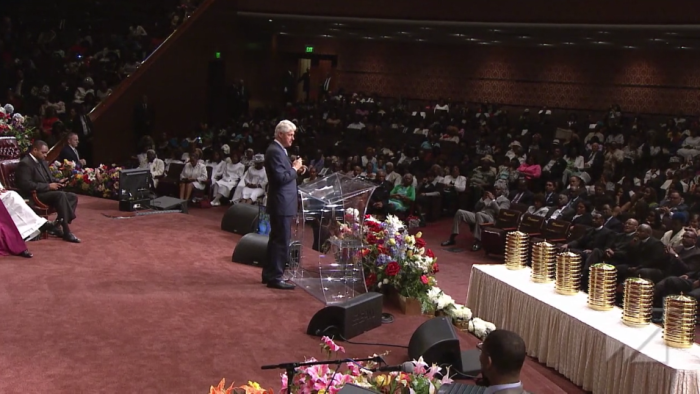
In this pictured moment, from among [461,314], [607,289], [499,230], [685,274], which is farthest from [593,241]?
[461,314]

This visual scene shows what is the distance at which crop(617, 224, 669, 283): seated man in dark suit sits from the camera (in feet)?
28.2

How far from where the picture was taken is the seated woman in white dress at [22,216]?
8.59 m

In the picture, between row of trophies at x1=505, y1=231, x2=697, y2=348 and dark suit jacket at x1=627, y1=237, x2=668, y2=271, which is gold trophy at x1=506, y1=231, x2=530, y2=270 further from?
dark suit jacket at x1=627, y1=237, x2=668, y2=271

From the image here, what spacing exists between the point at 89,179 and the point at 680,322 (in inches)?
376

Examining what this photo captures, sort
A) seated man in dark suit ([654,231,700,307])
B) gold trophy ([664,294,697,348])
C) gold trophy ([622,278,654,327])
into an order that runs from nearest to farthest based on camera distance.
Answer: gold trophy ([664,294,697,348])
gold trophy ([622,278,654,327])
seated man in dark suit ([654,231,700,307])

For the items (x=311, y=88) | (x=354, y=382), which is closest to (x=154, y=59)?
(x=311, y=88)

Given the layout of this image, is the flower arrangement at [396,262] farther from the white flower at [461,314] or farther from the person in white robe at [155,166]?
the person in white robe at [155,166]

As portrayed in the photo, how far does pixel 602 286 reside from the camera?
245 inches

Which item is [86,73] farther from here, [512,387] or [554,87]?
[512,387]

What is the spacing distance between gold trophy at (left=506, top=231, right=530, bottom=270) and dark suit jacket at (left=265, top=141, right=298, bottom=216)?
2.09 metres

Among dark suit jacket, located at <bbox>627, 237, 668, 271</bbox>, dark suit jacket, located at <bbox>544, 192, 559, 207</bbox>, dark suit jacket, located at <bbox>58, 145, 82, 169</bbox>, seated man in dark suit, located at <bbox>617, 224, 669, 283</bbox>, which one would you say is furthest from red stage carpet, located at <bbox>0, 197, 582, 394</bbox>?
dark suit jacket, located at <bbox>58, 145, 82, 169</bbox>

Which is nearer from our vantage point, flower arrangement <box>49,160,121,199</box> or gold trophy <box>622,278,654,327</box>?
gold trophy <box>622,278,654,327</box>

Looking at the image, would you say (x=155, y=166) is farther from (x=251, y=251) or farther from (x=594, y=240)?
(x=594, y=240)

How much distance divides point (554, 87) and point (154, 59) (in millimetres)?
9791
